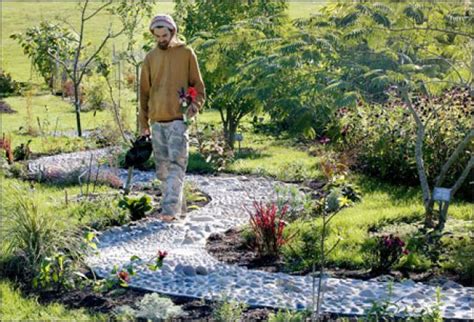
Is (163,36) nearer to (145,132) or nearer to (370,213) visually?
(145,132)

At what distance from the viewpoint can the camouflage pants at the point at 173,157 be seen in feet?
28.0

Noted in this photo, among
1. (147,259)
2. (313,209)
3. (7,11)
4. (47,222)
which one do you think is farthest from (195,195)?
(7,11)

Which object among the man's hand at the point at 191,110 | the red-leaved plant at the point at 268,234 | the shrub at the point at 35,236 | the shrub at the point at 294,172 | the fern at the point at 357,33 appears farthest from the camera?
the shrub at the point at 294,172

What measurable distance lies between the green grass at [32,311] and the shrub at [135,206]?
2645 millimetres

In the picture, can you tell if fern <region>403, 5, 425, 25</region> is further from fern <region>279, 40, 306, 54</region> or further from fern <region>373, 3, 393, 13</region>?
fern <region>279, 40, 306, 54</region>

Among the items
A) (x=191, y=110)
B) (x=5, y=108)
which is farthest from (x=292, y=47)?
(x=5, y=108)

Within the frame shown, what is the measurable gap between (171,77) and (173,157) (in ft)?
2.98

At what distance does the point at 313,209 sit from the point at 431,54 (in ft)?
7.38

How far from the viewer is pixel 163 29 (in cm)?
828

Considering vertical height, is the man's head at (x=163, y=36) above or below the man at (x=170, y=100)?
above

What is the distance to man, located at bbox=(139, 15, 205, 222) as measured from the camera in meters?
8.44

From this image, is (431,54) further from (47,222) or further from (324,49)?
(47,222)

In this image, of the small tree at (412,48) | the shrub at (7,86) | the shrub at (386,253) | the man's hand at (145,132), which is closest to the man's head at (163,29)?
the man's hand at (145,132)

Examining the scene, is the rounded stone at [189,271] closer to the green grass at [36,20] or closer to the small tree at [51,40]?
the small tree at [51,40]
